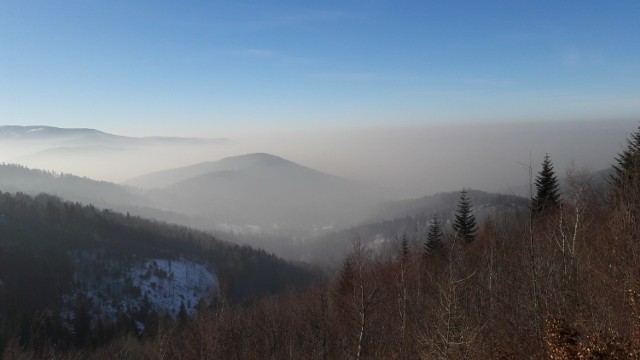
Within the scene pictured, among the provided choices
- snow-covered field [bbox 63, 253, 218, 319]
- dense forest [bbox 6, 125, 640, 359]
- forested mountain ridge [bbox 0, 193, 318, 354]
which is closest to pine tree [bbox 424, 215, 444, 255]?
dense forest [bbox 6, 125, 640, 359]

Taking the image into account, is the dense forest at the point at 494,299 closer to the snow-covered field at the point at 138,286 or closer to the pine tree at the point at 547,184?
the pine tree at the point at 547,184

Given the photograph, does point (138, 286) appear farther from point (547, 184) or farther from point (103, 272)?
point (547, 184)

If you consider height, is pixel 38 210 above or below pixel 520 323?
below

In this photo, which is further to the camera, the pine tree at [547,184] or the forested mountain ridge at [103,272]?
the forested mountain ridge at [103,272]

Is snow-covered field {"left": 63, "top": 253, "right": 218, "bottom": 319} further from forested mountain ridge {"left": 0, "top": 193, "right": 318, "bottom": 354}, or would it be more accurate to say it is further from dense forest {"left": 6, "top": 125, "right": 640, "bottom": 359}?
dense forest {"left": 6, "top": 125, "right": 640, "bottom": 359}

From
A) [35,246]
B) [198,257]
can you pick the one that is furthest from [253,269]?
[35,246]

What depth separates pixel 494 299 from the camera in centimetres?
2331

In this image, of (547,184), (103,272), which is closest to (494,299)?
(547,184)

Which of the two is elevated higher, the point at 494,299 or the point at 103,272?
the point at 494,299

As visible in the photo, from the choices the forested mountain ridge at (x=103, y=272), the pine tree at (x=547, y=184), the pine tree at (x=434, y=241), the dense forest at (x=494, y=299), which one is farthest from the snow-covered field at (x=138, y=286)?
the pine tree at (x=547, y=184)

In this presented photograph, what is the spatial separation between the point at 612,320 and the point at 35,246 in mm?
135578

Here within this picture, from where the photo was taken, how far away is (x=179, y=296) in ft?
393

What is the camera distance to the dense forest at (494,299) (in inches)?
552

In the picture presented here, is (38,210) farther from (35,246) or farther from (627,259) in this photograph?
(627,259)
